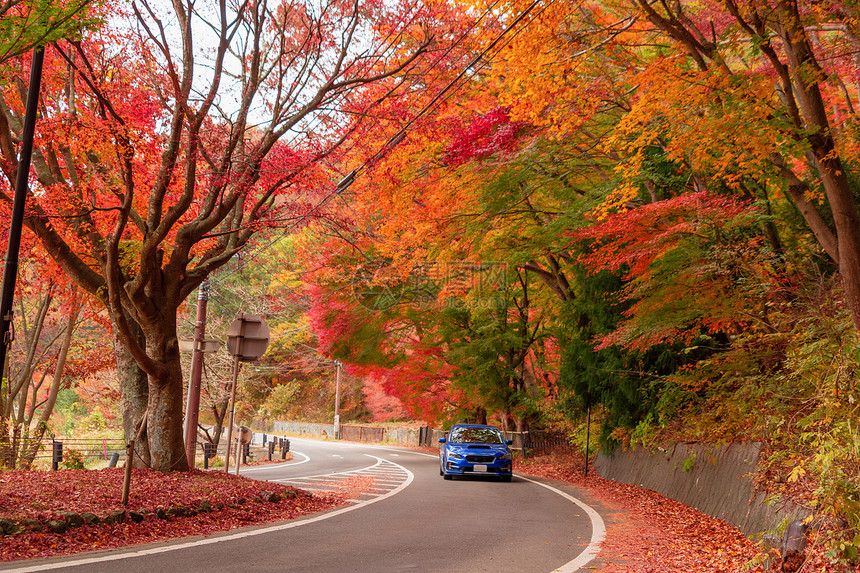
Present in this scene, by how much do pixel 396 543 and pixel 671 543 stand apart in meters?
3.25

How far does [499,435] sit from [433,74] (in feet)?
31.9

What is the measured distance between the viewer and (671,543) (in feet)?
26.0

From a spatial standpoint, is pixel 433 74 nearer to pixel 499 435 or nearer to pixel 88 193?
pixel 88 193

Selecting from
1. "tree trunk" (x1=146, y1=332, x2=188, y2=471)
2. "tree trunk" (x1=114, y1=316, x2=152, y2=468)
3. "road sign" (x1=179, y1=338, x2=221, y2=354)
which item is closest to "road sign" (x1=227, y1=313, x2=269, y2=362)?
"road sign" (x1=179, y1=338, x2=221, y2=354)

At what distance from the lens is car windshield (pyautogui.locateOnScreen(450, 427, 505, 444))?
18281 millimetres

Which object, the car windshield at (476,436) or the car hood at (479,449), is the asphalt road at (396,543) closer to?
the car hood at (479,449)

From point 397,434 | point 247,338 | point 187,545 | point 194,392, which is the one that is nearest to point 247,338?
point 247,338

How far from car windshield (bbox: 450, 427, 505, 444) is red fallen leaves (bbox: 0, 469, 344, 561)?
23.6ft

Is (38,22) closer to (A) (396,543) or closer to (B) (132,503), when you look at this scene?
(B) (132,503)

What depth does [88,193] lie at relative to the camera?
40.3 ft

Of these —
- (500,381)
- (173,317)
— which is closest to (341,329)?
(500,381)

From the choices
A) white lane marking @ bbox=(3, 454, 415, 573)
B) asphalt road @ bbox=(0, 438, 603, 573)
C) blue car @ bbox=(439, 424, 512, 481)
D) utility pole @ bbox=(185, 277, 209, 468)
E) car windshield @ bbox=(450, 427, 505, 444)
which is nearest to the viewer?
white lane marking @ bbox=(3, 454, 415, 573)

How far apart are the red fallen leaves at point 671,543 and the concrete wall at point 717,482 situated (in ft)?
0.62

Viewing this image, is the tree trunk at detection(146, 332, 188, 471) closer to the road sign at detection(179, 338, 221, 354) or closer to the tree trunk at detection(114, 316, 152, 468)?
the tree trunk at detection(114, 316, 152, 468)
